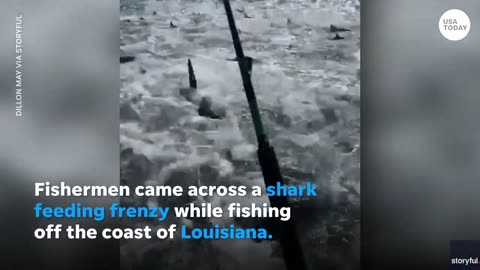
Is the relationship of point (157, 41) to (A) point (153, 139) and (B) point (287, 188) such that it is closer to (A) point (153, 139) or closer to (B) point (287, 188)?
(A) point (153, 139)

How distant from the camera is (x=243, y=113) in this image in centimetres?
229

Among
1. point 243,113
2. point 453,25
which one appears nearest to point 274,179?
point 243,113

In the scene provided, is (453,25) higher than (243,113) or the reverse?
higher

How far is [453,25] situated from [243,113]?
104 centimetres

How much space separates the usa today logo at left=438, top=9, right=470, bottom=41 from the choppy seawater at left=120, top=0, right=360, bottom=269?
403 millimetres

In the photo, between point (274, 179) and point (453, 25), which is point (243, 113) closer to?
point (274, 179)

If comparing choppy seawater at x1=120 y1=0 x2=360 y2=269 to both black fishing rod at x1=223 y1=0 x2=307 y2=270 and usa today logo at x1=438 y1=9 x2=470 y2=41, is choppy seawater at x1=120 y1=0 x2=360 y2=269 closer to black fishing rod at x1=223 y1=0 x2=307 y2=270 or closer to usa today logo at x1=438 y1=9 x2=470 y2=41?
black fishing rod at x1=223 y1=0 x2=307 y2=270

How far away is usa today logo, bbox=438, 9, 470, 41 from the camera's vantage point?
7.61 ft

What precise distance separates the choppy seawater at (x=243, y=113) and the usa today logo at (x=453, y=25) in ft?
1.32

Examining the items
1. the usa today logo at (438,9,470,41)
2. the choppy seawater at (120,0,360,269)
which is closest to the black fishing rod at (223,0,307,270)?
the choppy seawater at (120,0,360,269)

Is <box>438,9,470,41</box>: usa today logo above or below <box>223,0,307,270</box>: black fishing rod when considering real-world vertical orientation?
above

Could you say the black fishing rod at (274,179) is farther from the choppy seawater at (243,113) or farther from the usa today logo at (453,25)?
the usa today logo at (453,25)

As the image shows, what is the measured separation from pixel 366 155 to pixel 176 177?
0.87 m

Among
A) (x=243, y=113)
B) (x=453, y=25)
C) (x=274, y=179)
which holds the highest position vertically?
(x=453, y=25)
